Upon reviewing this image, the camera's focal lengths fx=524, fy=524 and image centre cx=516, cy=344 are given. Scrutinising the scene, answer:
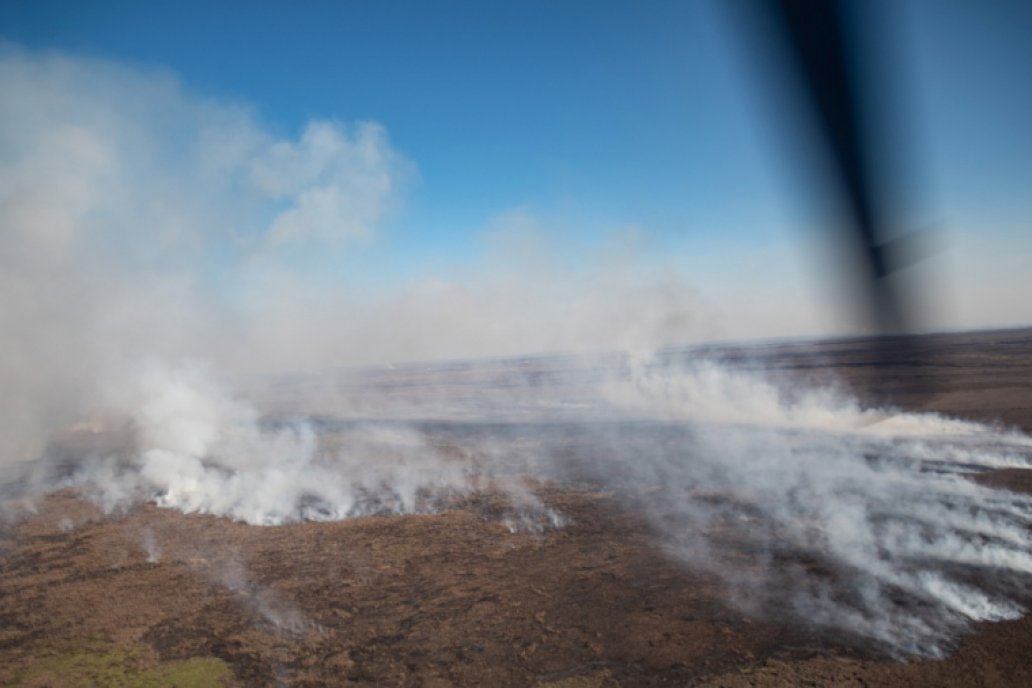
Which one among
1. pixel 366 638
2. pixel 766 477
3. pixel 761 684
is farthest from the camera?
pixel 766 477

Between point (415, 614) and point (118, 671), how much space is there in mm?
4253

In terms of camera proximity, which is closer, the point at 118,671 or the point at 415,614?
the point at 118,671

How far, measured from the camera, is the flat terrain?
22.8 feet

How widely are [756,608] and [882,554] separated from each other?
137 inches

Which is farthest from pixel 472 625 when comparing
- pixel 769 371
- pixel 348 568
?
pixel 769 371

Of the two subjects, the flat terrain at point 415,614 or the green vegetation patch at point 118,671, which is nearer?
the flat terrain at point 415,614

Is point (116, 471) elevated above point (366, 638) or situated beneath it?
elevated above

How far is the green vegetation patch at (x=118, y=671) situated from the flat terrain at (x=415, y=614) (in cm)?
3

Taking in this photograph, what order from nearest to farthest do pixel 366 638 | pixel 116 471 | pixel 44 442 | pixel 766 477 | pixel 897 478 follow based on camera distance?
pixel 366 638, pixel 897 478, pixel 766 477, pixel 116 471, pixel 44 442

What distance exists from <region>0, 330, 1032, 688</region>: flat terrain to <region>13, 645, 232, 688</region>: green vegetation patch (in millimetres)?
30

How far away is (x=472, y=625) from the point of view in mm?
8242

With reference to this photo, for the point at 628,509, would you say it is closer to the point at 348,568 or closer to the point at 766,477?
the point at 766,477

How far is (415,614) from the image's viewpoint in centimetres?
872

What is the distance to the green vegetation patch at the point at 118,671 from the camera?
7309mm
